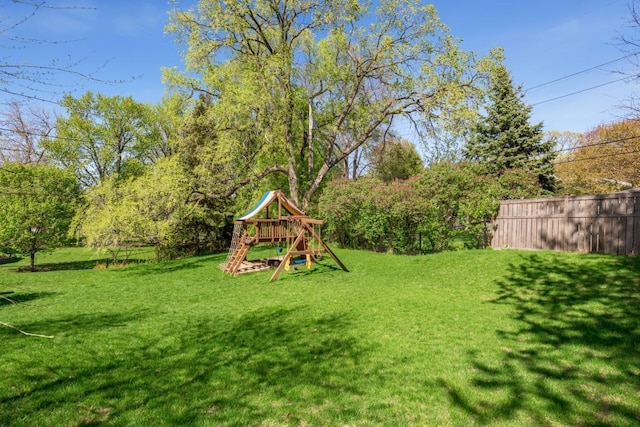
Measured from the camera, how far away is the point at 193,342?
604cm

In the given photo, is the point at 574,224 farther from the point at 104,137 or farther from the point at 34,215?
the point at 104,137

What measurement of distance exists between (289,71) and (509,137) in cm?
1653

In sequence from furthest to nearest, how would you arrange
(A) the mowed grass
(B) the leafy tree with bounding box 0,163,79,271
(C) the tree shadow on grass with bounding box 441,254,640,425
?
1. (B) the leafy tree with bounding box 0,163,79,271
2. (A) the mowed grass
3. (C) the tree shadow on grass with bounding box 441,254,640,425

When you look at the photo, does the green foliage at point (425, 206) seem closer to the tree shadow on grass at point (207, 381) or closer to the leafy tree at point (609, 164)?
the tree shadow on grass at point (207, 381)

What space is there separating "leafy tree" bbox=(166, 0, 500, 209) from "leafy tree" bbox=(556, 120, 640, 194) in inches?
440

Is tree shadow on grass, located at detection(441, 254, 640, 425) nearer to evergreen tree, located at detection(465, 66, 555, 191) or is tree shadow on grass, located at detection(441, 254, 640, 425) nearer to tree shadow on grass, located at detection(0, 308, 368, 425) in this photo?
tree shadow on grass, located at detection(0, 308, 368, 425)

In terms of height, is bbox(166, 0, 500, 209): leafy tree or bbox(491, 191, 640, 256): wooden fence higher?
bbox(166, 0, 500, 209): leafy tree

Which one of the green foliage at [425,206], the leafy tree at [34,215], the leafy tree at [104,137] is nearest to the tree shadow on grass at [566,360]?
the green foliage at [425,206]

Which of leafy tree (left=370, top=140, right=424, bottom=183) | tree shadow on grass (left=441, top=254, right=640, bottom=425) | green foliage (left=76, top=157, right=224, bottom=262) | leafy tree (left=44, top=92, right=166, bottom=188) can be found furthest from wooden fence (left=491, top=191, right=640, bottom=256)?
leafy tree (left=44, top=92, right=166, bottom=188)

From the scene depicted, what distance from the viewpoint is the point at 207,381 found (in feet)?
14.7

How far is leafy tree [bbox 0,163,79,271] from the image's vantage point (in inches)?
760

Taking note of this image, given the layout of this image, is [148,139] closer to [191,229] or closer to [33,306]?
[191,229]

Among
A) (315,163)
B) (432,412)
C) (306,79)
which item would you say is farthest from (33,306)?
(315,163)

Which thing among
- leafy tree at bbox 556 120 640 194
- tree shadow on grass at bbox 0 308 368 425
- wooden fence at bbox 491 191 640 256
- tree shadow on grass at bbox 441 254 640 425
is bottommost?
tree shadow on grass at bbox 0 308 368 425
